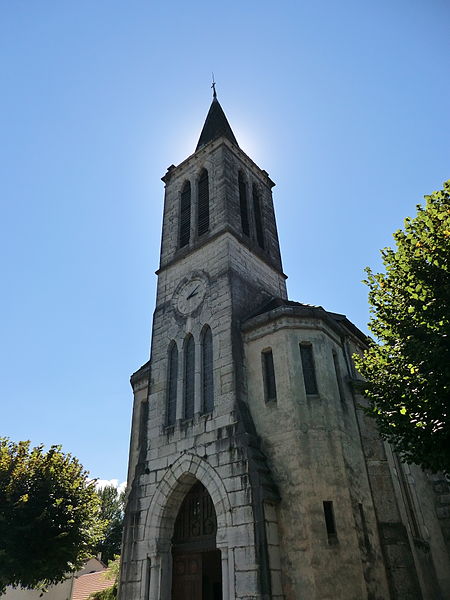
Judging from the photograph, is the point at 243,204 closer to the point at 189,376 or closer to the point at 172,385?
the point at 189,376

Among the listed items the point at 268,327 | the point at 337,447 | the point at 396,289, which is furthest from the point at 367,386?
the point at 268,327

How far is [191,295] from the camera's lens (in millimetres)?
16312

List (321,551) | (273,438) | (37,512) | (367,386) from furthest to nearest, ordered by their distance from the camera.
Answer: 1. (37,512)
2. (273,438)
3. (367,386)
4. (321,551)

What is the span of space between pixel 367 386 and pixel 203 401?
17.0ft

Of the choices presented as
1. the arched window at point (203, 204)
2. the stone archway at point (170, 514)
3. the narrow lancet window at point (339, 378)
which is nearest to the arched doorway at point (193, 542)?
the stone archway at point (170, 514)

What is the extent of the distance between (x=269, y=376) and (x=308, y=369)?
1.22 m

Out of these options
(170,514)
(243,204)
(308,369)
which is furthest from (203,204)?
(170,514)

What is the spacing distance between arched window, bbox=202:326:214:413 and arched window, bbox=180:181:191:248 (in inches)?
225

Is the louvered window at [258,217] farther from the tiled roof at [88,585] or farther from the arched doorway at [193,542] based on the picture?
the tiled roof at [88,585]

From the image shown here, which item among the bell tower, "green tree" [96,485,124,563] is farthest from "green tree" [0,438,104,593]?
"green tree" [96,485,124,563]

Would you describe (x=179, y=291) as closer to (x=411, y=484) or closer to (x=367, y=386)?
(x=367, y=386)

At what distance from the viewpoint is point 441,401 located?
28.2 feet

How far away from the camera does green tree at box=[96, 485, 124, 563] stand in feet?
145

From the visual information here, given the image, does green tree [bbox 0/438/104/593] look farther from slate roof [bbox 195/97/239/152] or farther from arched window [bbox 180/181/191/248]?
slate roof [bbox 195/97/239/152]
